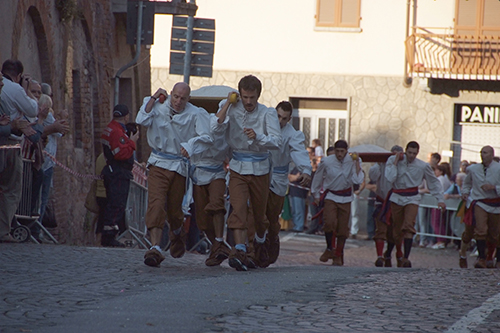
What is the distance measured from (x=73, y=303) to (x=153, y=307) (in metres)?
0.58

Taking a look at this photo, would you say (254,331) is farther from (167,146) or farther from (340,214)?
(340,214)

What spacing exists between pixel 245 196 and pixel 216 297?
282cm

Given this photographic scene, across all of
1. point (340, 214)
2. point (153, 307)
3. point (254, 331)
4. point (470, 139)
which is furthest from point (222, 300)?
point (470, 139)

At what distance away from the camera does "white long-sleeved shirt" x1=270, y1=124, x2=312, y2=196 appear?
10617 millimetres

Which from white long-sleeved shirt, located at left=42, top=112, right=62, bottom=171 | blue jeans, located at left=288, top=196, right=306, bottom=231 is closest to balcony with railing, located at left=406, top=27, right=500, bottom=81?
blue jeans, located at left=288, top=196, right=306, bottom=231

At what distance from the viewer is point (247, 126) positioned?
9.43 m

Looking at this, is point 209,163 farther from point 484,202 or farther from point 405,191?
point 484,202

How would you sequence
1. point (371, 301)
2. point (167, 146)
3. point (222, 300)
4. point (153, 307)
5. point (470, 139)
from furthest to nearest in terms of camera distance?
point (470, 139), point (167, 146), point (371, 301), point (222, 300), point (153, 307)

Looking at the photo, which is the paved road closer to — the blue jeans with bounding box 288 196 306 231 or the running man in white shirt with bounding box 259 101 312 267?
the running man in white shirt with bounding box 259 101 312 267

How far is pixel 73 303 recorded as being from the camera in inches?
250

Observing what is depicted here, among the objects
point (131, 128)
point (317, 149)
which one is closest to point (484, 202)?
point (131, 128)

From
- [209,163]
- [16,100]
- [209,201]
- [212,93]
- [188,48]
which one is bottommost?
[209,201]

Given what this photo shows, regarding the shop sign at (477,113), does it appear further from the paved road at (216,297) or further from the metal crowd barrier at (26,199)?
the metal crowd barrier at (26,199)

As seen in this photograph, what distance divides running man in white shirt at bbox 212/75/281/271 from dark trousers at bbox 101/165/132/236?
10.6ft
